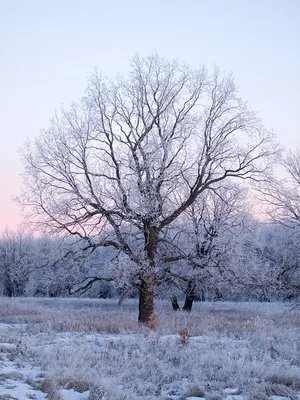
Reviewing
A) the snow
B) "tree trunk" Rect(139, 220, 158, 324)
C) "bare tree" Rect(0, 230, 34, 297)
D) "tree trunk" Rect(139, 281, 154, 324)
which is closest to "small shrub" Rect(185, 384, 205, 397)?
the snow

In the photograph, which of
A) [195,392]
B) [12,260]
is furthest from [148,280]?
[12,260]

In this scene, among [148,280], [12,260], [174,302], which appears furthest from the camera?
[12,260]

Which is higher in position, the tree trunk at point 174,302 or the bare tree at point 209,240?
the bare tree at point 209,240

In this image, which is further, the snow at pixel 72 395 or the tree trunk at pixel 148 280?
the tree trunk at pixel 148 280

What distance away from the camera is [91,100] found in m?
19.8

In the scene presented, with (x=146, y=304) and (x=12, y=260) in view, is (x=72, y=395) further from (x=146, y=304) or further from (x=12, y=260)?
(x=12, y=260)

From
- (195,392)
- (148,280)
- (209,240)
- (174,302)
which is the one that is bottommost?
(195,392)

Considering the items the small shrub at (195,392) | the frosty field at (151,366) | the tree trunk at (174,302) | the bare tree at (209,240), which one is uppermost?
the bare tree at (209,240)

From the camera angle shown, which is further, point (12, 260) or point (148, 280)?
point (12, 260)

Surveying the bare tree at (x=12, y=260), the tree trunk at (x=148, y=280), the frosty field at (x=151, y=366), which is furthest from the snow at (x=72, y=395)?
the bare tree at (x=12, y=260)

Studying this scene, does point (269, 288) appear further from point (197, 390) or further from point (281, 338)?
point (197, 390)

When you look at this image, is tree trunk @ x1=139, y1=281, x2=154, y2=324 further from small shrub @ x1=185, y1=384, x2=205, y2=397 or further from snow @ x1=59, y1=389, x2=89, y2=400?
snow @ x1=59, y1=389, x2=89, y2=400

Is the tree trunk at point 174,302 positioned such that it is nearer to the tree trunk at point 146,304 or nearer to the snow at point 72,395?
the tree trunk at point 146,304

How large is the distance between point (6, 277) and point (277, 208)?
4206 cm
